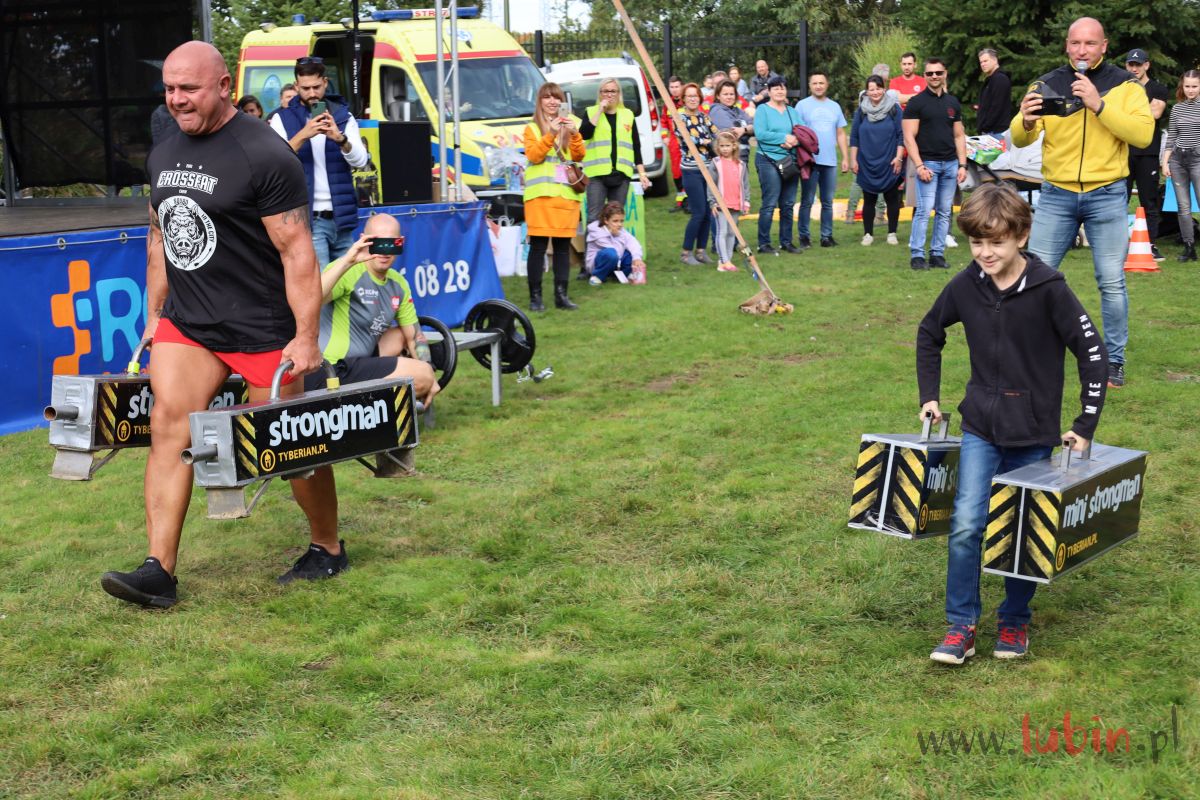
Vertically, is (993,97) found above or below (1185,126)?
above

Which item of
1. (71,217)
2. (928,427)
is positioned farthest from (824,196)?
(928,427)

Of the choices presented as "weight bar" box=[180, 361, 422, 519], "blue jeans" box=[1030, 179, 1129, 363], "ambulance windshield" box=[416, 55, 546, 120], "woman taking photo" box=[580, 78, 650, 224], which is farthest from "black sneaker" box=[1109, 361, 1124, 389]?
"ambulance windshield" box=[416, 55, 546, 120]

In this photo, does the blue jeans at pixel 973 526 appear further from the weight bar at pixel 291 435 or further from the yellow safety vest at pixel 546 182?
the yellow safety vest at pixel 546 182

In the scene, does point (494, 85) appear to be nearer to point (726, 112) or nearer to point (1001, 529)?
point (726, 112)

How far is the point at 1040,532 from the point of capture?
394cm

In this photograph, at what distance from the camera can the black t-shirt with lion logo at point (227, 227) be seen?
4723 millimetres

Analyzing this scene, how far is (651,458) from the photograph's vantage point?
22.9 ft

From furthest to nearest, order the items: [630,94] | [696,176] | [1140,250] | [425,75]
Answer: [630,94]
[425,75]
[696,176]
[1140,250]

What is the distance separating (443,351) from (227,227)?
3.03 m

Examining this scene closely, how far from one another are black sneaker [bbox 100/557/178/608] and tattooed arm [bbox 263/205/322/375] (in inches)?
36.6

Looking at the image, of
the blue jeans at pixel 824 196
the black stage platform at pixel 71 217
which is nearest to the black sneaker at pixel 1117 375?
the black stage platform at pixel 71 217

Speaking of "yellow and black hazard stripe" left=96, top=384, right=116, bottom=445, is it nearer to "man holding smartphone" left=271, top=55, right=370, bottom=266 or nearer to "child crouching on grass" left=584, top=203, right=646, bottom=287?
"man holding smartphone" left=271, top=55, right=370, bottom=266

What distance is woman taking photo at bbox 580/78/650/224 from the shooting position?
12.2 metres

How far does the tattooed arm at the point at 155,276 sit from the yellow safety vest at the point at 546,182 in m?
6.37
